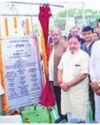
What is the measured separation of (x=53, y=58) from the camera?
4.17 m

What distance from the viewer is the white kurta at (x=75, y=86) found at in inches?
155

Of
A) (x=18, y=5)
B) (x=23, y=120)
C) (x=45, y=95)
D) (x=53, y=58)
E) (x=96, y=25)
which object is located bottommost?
(x=23, y=120)

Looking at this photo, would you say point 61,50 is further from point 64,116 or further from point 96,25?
point 64,116

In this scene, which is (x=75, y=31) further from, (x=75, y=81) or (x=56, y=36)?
(x=75, y=81)

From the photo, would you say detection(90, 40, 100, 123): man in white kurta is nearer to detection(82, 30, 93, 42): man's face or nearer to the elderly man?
detection(82, 30, 93, 42): man's face

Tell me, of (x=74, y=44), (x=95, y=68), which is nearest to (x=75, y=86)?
(x=95, y=68)

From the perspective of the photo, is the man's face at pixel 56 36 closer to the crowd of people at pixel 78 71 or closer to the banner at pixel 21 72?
the crowd of people at pixel 78 71

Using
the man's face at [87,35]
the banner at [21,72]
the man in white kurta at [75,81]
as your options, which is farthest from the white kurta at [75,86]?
the banner at [21,72]

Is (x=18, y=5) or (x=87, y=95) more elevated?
(x=18, y=5)

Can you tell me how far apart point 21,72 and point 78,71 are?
717 millimetres

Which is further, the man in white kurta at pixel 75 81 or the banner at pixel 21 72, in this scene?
the banner at pixel 21 72

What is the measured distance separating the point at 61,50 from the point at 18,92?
2.38ft

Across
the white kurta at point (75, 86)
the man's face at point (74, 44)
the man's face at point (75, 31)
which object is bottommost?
the white kurta at point (75, 86)

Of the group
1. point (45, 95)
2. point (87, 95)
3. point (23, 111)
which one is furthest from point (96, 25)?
point (23, 111)
